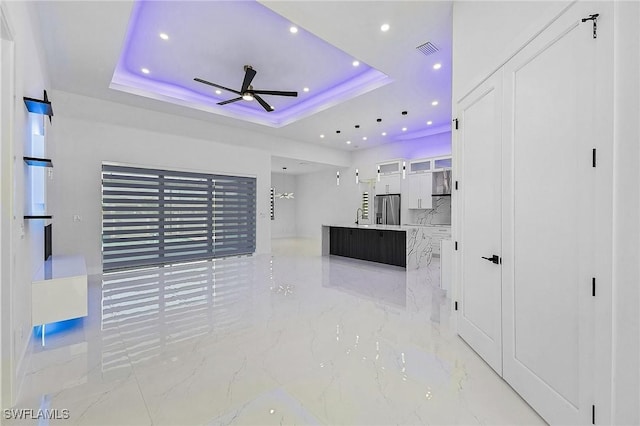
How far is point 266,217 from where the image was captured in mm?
8602

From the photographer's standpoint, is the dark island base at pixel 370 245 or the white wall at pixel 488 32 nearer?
the white wall at pixel 488 32

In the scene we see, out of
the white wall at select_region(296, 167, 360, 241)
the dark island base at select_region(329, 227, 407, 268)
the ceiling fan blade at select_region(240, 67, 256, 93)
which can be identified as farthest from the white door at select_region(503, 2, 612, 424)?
the white wall at select_region(296, 167, 360, 241)

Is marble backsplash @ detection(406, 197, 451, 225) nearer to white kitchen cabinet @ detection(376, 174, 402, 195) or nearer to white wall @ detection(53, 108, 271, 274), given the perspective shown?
white kitchen cabinet @ detection(376, 174, 402, 195)

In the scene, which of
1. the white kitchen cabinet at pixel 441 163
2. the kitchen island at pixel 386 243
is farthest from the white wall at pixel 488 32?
the white kitchen cabinet at pixel 441 163

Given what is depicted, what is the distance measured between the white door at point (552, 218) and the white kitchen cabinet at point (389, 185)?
7193 mm

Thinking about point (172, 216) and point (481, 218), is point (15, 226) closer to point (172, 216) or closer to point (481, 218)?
point (481, 218)

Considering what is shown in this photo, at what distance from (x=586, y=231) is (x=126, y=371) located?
10.6ft

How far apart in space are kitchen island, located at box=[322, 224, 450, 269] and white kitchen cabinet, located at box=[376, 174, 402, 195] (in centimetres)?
218

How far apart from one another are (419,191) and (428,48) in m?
5.27

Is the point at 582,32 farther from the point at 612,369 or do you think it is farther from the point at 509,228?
the point at 612,369

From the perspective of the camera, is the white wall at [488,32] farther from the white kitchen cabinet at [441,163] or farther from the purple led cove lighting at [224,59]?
the white kitchen cabinet at [441,163]

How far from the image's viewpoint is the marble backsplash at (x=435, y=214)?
28.3 ft

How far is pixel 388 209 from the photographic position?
9539 millimetres

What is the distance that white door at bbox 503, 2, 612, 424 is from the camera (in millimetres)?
1529
